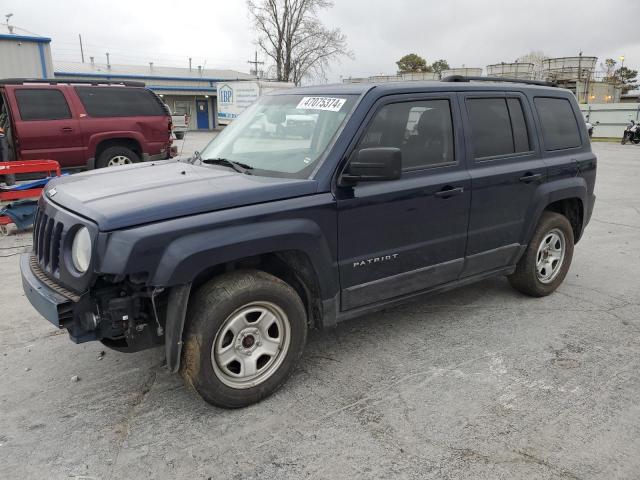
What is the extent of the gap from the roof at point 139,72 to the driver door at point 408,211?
1675 inches

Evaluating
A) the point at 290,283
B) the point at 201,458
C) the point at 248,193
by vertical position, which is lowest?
the point at 201,458

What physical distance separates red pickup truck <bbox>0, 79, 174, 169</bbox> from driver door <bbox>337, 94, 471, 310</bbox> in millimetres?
7812

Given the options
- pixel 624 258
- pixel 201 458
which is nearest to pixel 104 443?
pixel 201 458

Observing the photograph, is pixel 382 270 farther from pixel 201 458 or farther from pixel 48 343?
pixel 48 343

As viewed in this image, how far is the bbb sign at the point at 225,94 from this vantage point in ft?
113

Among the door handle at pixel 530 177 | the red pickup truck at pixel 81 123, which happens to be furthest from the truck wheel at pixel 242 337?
the red pickup truck at pixel 81 123

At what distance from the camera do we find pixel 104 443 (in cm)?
274

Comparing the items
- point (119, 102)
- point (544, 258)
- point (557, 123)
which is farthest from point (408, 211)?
point (119, 102)

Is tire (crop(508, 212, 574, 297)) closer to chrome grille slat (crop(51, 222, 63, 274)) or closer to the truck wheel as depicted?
the truck wheel

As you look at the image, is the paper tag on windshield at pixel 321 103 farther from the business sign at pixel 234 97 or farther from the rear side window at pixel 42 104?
the business sign at pixel 234 97

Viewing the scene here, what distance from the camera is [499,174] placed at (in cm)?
405

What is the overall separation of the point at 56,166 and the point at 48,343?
4807 millimetres

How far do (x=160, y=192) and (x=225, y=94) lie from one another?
34.1 meters

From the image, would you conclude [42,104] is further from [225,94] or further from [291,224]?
[225,94]
